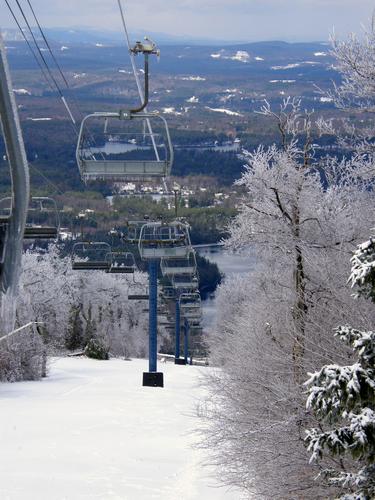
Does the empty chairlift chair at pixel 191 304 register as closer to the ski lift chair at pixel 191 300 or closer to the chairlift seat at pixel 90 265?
the ski lift chair at pixel 191 300

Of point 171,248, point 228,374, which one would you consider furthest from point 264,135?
point 228,374

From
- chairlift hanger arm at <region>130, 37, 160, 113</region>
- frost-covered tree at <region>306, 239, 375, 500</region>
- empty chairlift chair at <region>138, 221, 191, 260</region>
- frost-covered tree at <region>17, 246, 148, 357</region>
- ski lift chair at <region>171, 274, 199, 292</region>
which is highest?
chairlift hanger arm at <region>130, 37, 160, 113</region>

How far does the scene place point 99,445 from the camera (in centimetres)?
1473

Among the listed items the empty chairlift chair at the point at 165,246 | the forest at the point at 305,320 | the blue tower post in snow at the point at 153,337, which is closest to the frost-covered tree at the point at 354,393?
the forest at the point at 305,320

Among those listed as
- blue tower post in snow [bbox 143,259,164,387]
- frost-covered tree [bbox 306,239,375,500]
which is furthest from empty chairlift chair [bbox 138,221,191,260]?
frost-covered tree [bbox 306,239,375,500]

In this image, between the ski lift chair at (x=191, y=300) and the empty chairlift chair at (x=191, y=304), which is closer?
the ski lift chair at (x=191, y=300)

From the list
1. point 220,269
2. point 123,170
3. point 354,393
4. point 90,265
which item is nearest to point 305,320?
point 123,170

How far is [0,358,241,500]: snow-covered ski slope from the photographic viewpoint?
38.6ft

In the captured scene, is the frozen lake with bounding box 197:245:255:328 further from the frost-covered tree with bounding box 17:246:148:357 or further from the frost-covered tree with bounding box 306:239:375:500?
the frost-covered tree with bounding box 306:239:375:500

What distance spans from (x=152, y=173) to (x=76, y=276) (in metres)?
54.0

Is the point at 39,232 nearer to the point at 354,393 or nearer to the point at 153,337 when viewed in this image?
the point at 354,393

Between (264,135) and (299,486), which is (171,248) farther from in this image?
(264,135)

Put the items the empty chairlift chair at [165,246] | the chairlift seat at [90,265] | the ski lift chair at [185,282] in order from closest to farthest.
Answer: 1. the chairlift seat at [90,265]
2. the empty chairlift chair at [165,246]
3. the ski lift chair at [185,282]

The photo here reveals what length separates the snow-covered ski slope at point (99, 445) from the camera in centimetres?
1177
